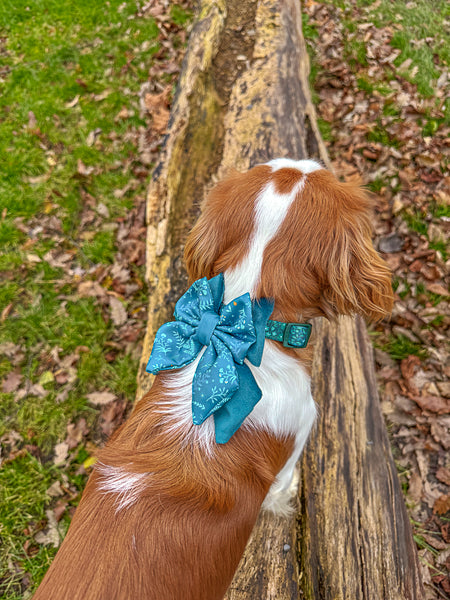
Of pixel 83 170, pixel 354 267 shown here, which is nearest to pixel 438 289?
pixel 354 267

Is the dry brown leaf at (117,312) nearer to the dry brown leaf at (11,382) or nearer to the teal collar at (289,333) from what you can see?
the dry brown leaf at (11,382)

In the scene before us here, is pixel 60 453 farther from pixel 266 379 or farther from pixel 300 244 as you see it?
pixel 300 244

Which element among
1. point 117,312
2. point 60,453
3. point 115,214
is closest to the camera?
point 60,453

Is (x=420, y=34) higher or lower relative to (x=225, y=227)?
higher

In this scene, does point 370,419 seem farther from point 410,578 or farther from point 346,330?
point 410,578

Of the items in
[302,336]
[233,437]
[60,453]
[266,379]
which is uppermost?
[302,336]

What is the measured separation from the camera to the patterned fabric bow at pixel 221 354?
6.52ft

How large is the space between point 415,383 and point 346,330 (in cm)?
103

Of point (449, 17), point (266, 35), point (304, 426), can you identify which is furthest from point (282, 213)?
point (449, 17)

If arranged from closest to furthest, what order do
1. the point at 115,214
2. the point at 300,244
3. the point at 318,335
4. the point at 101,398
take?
the point at 300,244 < the point at 318,335 < the point at 101,398 < the point at 115,214

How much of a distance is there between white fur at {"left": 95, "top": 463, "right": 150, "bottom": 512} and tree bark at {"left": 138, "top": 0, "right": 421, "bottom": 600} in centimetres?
105

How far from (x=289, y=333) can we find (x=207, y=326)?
404mm

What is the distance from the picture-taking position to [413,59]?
5.65 m

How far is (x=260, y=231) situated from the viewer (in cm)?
213
